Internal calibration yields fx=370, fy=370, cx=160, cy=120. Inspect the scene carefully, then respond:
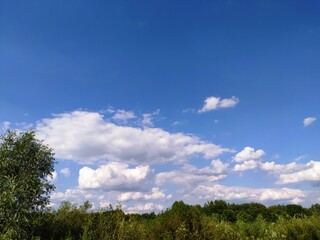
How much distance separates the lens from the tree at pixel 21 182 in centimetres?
2808

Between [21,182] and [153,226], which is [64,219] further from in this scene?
[153,226]

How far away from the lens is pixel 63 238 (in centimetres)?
2727

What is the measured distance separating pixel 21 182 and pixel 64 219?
15.2 feet

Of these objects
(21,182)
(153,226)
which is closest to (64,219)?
(21,182)

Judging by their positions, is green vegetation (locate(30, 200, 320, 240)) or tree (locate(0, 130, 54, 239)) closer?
green vegetation (locate(30, 200, 320, 240))

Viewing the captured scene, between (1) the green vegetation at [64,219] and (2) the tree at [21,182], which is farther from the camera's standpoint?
(2) the tree at [21,182]

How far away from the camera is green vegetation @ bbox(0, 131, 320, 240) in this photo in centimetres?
2062

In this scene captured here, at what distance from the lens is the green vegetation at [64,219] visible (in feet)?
67.7

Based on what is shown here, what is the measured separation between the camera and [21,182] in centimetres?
3006

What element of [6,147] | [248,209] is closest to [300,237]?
[6,147]

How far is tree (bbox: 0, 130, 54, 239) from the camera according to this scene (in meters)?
28.1

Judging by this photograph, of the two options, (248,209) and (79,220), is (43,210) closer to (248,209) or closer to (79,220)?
(79,220)

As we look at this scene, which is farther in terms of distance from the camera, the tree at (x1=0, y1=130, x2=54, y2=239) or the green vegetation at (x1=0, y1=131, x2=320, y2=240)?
the tree at (x1=0, y1=130, x2=54, y2=239)

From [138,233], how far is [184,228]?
4198mm
